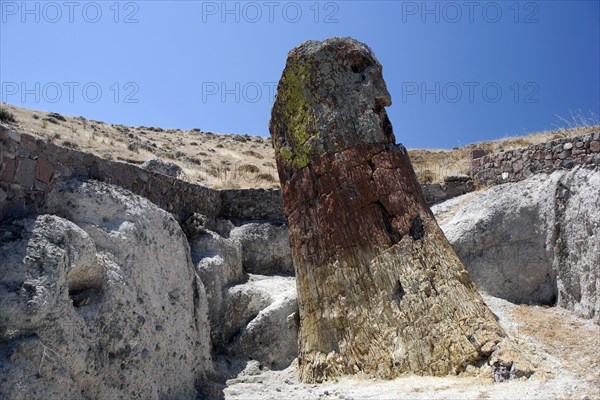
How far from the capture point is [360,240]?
746 cm

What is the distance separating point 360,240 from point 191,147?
2618cm

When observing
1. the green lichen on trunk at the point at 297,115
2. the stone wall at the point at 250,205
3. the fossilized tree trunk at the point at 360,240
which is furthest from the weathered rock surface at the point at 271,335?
the stone wall at the point at 250,205

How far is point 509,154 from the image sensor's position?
34.9 feet

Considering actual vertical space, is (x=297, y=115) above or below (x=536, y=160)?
above

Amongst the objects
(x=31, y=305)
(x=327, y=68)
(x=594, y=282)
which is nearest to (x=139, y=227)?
(x=31, y=305)

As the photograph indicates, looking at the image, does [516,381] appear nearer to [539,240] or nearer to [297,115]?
[539,240]

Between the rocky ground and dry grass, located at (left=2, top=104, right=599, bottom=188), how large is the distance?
840 cm

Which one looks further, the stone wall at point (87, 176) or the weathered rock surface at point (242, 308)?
the weathered rock surface at point (242, 308)

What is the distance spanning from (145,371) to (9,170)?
238cm

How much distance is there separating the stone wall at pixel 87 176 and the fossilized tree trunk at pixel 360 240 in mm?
1908

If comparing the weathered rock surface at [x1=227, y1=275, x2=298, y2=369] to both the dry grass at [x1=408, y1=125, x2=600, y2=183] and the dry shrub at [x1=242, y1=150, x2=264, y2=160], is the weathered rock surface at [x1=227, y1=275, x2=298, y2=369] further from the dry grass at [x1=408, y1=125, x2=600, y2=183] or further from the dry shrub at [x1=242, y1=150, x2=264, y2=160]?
the dry shrub at [x1=242, y1=150, x2=264, y2=160]

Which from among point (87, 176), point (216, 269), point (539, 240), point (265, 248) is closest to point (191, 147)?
point (265, 248)

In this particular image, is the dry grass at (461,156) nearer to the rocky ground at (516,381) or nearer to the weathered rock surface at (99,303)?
the rocky ground at (516,381)

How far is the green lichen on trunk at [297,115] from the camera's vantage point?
8.22 metres
